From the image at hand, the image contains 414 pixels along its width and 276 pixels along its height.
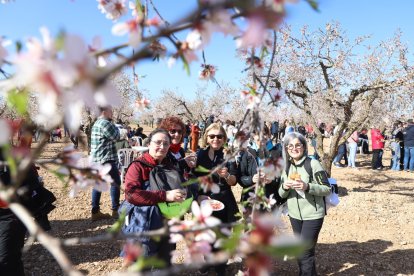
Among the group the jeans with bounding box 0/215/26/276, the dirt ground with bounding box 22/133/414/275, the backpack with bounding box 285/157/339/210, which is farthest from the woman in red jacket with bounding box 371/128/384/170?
the jeans with bounding box 0/215/26/276

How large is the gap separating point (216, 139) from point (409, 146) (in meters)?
10.7

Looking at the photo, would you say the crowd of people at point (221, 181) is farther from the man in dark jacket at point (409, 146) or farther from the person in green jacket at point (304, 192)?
the man in dark jacket at point (409, 146)

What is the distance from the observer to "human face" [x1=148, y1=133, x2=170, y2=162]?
271cm

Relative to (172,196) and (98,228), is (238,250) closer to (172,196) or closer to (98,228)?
(172,196)

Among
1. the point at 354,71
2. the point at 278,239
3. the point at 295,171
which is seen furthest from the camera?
the point at 354,71

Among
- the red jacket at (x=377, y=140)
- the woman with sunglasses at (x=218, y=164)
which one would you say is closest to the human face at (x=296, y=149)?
the woman with sunglasses at (x=218, y=164)

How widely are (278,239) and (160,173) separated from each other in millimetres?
2195

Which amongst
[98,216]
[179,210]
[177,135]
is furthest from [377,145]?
[179,210]

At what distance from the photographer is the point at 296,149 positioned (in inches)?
129

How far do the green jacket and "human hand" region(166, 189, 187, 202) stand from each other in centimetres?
127

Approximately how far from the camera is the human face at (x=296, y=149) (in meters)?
3.27

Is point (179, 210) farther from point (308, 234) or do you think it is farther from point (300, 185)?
point (308, 234)

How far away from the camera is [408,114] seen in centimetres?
1939

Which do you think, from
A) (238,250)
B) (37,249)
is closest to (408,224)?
(37,249)
